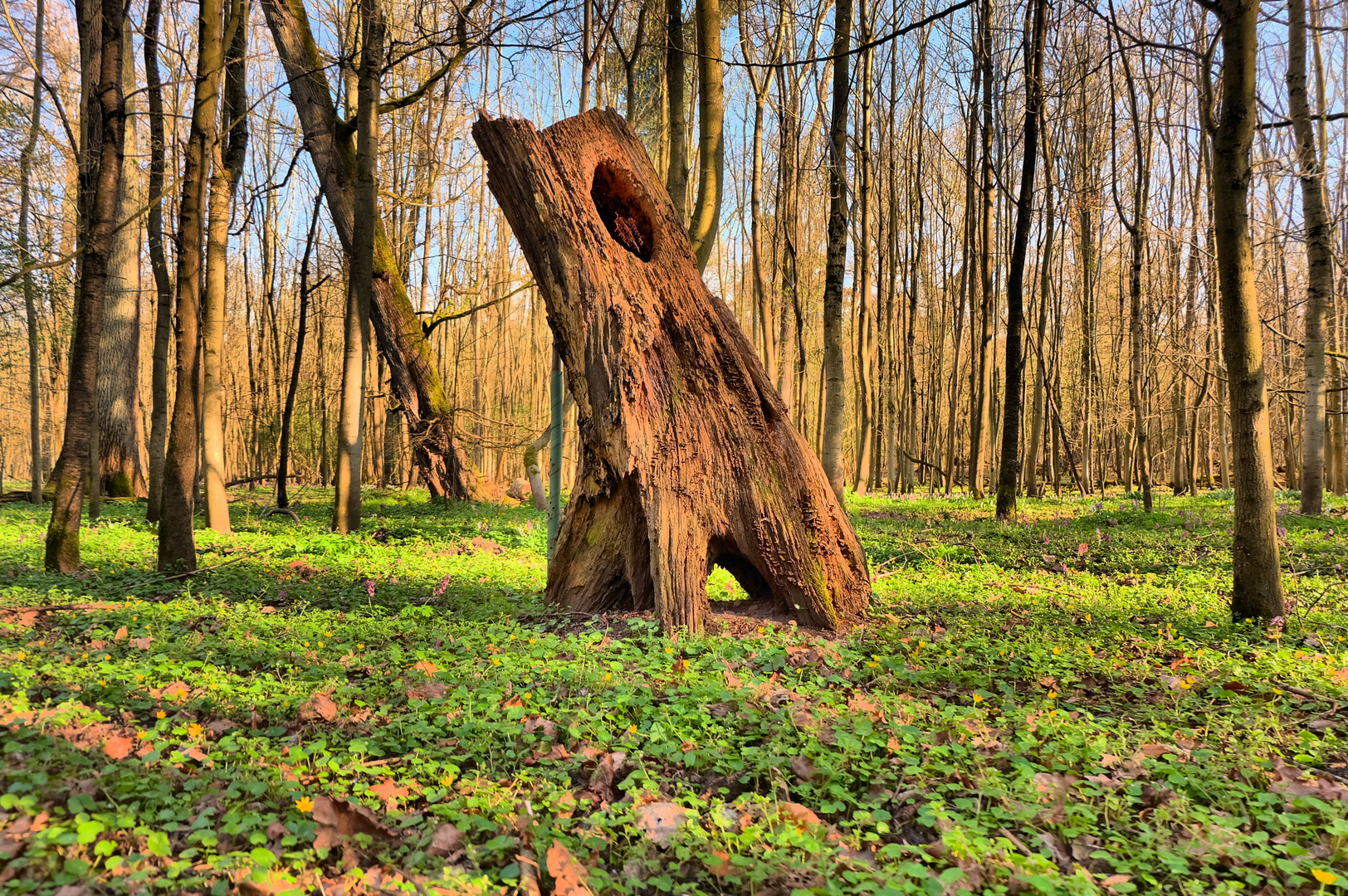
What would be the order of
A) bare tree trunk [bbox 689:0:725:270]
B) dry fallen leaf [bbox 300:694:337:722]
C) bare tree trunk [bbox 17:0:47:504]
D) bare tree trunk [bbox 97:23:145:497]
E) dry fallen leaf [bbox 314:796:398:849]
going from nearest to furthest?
1. dry fallen leaf [bbox 314:796:398:849]
2. dry fallen leaf [bbox 300:694:337:722]
3. bare tree trunk [bbox 689:0:725:270]
4. bare tree trunk [bbox 17:0:47:504]
5. bare tree trunk [bbox 97:23:145:497]

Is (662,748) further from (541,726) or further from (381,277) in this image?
(381,277)

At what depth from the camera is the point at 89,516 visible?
9422 mm

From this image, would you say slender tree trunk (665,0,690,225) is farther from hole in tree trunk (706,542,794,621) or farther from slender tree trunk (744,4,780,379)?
slender tree trunk (744,4,780,379)

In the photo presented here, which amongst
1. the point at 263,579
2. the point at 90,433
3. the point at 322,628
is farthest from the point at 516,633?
the point at 90,433

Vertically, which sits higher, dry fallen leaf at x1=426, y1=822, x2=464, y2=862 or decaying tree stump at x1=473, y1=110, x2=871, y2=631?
decaying tree stump at x1=473, y1=110, x2=871, y2=631

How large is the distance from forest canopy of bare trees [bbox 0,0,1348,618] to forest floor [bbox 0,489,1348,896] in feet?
4.67

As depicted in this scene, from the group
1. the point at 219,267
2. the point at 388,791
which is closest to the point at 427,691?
the point at 388,791

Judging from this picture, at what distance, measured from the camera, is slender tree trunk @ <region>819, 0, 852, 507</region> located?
8.01m

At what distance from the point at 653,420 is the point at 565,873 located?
2947 mm

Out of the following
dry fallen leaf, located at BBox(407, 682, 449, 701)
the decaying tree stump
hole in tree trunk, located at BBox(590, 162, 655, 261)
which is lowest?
dry fallen leaf, located at BBox(407, 682, 449, 701)

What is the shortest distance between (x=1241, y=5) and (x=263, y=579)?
26.7 feet

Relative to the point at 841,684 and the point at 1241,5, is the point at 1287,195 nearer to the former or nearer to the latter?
the point at 1241,5

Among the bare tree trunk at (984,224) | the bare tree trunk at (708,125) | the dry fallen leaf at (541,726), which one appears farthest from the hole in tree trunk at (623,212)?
the bare tree trunk at (984,224)

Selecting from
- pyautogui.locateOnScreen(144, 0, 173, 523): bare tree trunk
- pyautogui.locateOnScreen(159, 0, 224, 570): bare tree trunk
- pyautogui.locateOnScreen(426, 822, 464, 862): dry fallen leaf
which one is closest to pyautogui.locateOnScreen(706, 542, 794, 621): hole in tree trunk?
pyautogui.locateOnScreen(426, 822, 464, 862): dry fallen leaf
